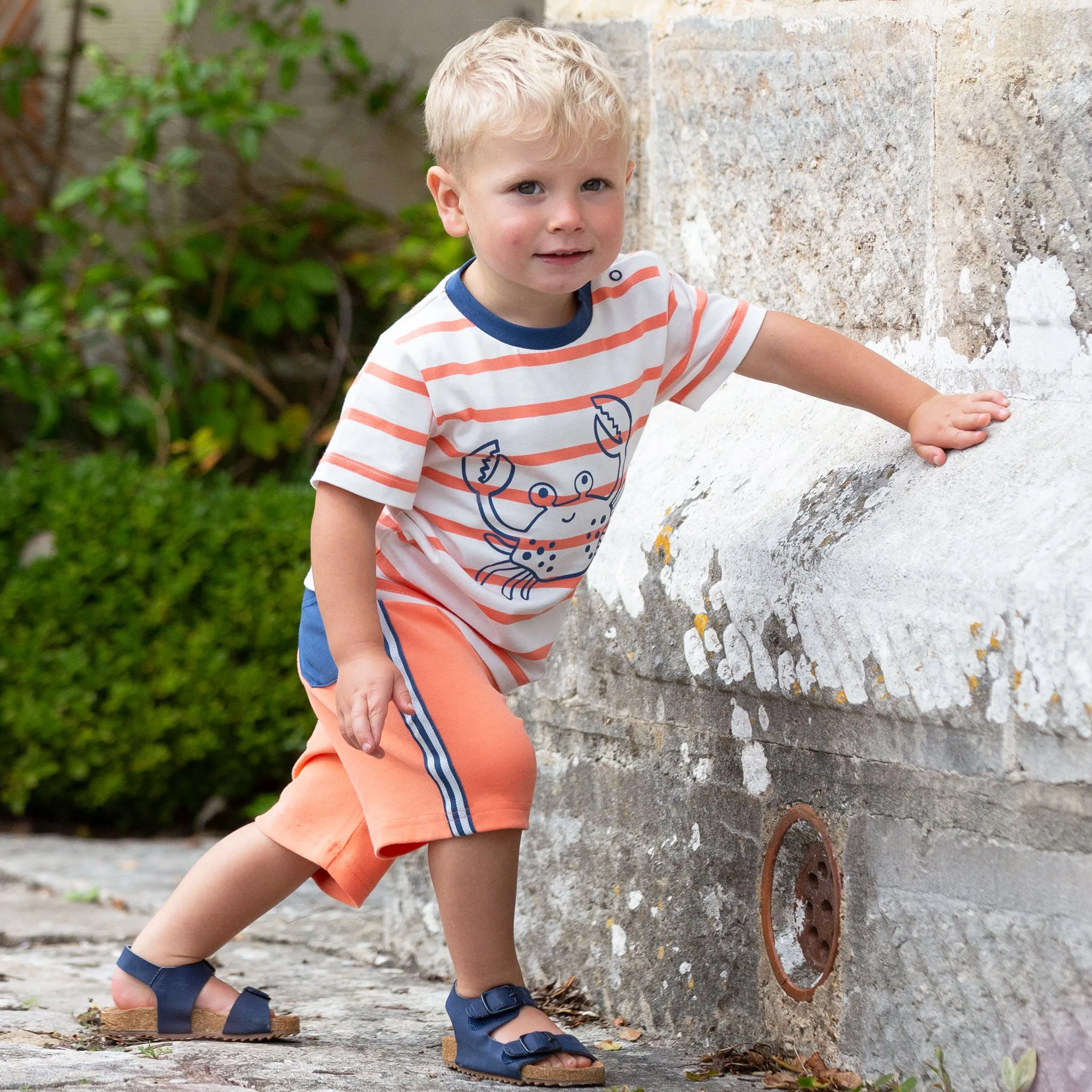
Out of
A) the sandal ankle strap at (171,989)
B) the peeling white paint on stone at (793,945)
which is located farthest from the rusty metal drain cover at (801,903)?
the sandal ankle strap at (171,989)

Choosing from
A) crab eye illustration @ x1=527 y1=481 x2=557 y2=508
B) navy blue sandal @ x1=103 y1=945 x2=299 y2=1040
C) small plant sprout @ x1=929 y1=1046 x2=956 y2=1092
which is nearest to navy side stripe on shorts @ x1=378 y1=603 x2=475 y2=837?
crab eye illustration @ x1=527 y1=481 x2=557 y2=508

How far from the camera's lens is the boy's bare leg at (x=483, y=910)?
1780mm

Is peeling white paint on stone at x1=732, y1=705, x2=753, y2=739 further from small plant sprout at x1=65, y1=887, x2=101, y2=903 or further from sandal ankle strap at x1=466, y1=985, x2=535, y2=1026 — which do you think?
small plant sprout at x1=65, y1=887, x2=101, y2=903

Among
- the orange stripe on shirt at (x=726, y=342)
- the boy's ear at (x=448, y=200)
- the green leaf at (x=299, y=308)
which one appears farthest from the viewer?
the green leaf at (x=299, y=308)

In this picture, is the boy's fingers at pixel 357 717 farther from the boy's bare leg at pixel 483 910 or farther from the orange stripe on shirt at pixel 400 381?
the orange stripe on shirt at pixel 400 381

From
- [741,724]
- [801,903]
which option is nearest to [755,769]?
[741,724]

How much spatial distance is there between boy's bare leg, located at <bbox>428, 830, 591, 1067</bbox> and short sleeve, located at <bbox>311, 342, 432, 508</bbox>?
1.34 ft

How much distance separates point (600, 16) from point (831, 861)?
1.35 meters

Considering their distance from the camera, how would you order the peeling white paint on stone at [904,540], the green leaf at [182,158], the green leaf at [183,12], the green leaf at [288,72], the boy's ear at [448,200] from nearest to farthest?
the peeling white paint on stone at [904,540], the boy's ear at [448,200], the green leaf at [183,12], the green leaf at [182,158], the green leaf at [288,72]

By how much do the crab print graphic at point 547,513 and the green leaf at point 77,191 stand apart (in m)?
2.47

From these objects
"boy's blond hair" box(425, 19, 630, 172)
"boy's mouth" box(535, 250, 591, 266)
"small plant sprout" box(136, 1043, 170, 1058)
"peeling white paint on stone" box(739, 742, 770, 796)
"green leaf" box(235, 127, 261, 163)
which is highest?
"green leaf" box(235, 127, 261, 163)

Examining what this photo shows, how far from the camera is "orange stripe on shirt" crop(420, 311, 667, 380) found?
68.1 inches

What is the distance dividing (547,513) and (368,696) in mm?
309

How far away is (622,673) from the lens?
2.09 metres
